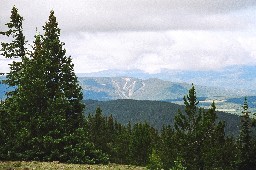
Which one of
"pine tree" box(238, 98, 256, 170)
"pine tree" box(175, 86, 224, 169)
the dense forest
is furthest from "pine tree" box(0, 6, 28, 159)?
"pine tree" box(238, 98, 256, 170)

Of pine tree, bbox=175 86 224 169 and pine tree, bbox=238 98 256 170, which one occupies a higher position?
pine tree, bbox=175 86 224 169

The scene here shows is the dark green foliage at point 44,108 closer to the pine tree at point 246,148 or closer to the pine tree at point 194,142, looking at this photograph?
the pine tree at point 194,142

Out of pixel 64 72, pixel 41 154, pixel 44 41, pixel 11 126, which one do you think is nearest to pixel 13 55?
pixel 44 41

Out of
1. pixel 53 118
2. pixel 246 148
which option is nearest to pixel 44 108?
pixel 53 118

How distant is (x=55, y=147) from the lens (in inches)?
1320

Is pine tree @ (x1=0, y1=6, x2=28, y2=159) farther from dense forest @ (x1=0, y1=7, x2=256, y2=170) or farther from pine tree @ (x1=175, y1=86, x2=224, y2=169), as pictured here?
pine tree @ (x1=175, y1=86, x2=224, y2=169)

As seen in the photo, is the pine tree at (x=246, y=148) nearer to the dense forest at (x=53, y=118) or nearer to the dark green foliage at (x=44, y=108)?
the dense forest at (x=53, y=118)

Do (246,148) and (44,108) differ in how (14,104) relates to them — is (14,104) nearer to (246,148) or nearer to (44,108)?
(44,108)

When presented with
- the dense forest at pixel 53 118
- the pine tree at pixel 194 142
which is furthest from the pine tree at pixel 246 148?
the pine tree at pixel 194 142

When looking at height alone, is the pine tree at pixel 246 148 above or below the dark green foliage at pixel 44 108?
below

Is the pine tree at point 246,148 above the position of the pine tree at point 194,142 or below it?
below

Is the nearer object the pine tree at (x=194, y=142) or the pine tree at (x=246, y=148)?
the pine tree at (x=194, y=142)

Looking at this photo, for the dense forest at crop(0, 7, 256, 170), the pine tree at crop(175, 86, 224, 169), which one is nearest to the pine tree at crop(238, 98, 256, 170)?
the dense forest at crop(0, 7, 256, 170)

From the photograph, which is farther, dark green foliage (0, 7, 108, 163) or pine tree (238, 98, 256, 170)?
pine tree (238, 98, 256, 170)
